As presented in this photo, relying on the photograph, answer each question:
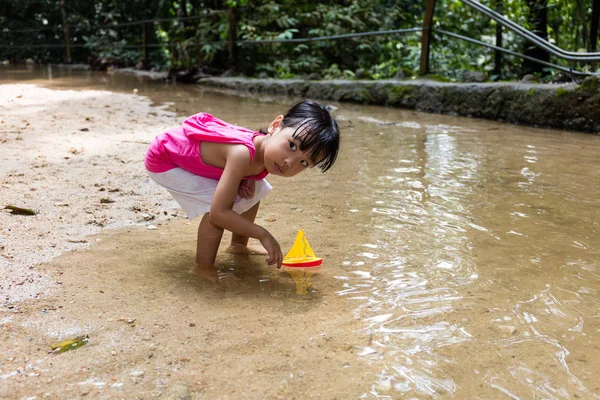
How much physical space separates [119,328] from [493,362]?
36.1 inches

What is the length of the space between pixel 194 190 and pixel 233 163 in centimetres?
30

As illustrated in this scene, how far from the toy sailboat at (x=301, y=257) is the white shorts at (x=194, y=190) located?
0.28 m

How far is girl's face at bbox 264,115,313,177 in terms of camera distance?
5.90ft

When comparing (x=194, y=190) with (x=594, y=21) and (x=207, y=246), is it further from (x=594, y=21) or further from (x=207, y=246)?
(x=594, y=21)

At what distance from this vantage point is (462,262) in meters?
1.93

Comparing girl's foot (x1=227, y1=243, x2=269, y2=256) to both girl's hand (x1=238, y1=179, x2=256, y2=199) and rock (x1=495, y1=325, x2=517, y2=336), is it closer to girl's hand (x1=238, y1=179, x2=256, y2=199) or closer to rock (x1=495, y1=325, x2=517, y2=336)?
girl's hand (x1=238, y1=179, x2=256, y2=199)

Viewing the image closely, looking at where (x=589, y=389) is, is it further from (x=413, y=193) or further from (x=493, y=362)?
(x=413, y=193)

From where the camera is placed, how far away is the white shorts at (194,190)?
2.05 m

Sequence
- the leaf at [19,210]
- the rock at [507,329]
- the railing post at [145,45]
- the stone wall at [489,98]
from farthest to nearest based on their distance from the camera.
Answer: the railing post at [145,45] < the stone wall at [489,98] < the leaf at [19,210] < the rock at [507,329]

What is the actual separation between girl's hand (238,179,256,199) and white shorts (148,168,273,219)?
0.02 m

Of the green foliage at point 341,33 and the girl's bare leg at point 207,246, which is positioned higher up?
the green foliage at point 341,33

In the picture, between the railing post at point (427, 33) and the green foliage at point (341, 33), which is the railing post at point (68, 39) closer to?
the green foliage at point (341, 33)

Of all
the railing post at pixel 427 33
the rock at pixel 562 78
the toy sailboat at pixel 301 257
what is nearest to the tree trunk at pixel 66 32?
the railing post at pixel 427 33

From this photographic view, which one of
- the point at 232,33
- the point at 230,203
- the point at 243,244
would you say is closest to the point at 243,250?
the point at 243,244
